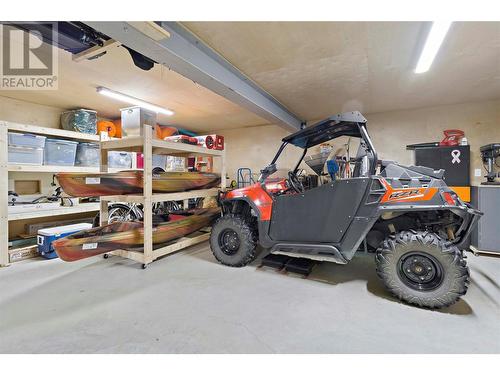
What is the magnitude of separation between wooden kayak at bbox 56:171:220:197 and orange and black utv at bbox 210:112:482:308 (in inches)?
38.8

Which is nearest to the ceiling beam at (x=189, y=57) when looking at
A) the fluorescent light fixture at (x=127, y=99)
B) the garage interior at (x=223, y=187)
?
the garage interior at (x=223, y=187)

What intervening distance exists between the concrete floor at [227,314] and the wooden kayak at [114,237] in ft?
0.98

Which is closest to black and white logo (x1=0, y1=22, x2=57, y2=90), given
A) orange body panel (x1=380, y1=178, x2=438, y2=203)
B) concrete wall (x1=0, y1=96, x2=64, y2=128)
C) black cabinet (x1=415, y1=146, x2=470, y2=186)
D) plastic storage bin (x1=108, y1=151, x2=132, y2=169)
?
concrete wall (x1=0, y1=96, x2=64, y2=128)

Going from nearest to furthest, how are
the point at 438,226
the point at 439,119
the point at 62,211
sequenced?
1. the point at 438,226
2. the point at 62,211
3. the point at 439,119

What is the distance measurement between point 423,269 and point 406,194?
71 cm

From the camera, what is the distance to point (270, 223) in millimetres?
2764

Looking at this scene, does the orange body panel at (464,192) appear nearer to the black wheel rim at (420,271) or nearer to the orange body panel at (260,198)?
the black wheel rim at (420,271)

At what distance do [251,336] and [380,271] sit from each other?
1.39 meters

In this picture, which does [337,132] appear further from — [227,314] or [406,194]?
[227,314]

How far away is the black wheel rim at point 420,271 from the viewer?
6.40 ft

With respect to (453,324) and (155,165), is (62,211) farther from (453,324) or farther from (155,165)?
(453,324)

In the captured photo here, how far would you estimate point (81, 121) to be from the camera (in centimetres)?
434

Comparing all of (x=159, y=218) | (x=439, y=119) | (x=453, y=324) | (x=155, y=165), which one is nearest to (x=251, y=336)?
(x=453, y=324)

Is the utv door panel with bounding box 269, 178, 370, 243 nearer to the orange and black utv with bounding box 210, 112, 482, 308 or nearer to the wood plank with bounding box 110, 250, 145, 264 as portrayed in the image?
the orange and black utv with bounding box 210, 112, 482, 308
